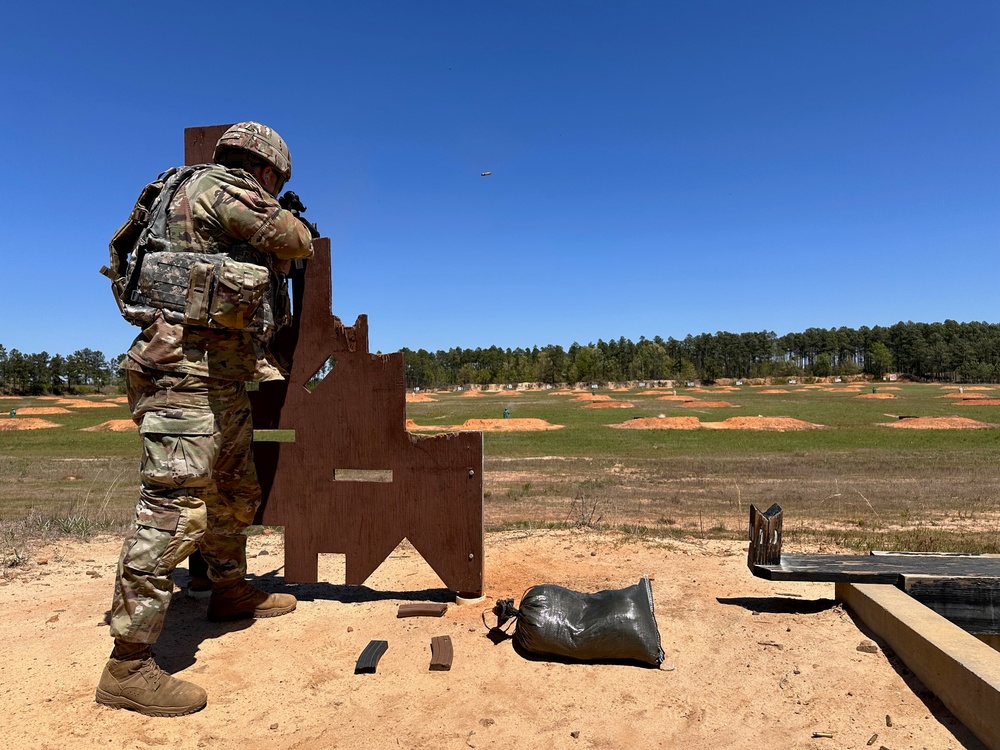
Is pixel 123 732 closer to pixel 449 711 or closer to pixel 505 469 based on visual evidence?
pixel 449 711

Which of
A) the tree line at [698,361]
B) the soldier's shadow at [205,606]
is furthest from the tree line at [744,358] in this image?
the soldier's shadow at [205,606]

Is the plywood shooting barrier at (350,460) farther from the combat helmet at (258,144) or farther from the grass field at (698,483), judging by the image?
the grass field at (698,483)

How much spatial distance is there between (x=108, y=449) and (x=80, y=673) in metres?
23.0

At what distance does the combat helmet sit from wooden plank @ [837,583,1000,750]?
14.7 ft

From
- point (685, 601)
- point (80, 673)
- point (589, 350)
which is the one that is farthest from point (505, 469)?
point (589, 350)

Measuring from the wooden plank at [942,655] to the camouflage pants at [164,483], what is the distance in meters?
3.70

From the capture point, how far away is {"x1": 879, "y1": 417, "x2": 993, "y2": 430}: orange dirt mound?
27.0 meters

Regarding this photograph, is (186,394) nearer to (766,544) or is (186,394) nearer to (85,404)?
(766,544)

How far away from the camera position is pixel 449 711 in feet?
10.2

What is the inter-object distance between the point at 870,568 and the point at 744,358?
125990 millimetres

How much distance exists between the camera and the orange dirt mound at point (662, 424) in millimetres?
29688

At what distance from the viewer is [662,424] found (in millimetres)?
30688

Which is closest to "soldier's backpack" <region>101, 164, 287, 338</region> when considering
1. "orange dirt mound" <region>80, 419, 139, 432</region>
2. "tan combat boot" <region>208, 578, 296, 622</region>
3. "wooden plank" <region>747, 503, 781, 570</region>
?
"tan combat boot" <region>208, 578, 296, 622</region>

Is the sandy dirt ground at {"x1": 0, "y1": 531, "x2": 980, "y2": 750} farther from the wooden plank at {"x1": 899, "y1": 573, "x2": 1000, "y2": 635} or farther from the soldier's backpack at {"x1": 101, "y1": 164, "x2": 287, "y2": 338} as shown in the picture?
the soldier's backpack at {"x1": 101, "y1": 164, "x2": 287, "y2": 338}
